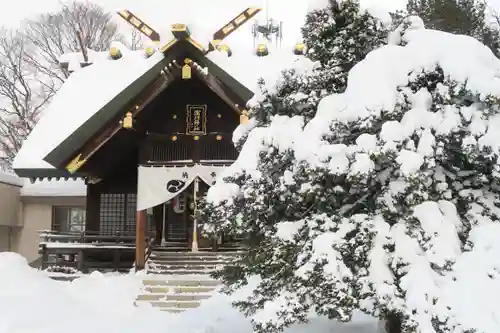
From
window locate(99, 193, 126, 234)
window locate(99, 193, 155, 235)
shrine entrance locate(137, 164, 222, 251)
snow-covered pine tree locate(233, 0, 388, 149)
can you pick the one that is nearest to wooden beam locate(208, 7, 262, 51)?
shrine entrance locate(137, 164, 222, 251)

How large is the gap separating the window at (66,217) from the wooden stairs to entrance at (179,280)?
Answer: 28.6 ft

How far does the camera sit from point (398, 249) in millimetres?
5773

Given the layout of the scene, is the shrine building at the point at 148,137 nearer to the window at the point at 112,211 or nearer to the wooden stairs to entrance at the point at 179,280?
the window at the point at 112,211

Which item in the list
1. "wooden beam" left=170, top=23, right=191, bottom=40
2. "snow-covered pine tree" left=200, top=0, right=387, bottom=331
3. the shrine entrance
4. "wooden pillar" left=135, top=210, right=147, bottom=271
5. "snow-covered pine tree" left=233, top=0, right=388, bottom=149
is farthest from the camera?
the shrine entrance

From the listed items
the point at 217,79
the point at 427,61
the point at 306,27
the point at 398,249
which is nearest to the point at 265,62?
the point at 217,79

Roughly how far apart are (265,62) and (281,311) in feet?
35.2

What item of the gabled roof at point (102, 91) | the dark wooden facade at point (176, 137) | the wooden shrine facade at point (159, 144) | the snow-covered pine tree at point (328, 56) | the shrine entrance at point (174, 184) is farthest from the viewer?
the dark wooden facade at point (176, 137)

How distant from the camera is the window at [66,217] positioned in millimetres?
22625

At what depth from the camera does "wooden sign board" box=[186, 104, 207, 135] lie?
1479cm

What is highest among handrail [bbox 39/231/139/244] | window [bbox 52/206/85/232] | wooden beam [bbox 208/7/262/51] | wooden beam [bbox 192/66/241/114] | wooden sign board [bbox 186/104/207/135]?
wooden beam [bbox 208/7/262/51]

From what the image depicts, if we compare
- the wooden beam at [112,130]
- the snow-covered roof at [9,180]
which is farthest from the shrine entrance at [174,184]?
the snow-covered roof at [9,180]

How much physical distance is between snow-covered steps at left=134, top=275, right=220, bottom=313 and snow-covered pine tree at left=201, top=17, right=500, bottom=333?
5.32 m

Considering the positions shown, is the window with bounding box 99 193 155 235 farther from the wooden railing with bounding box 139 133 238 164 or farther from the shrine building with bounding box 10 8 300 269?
the wooden railing with bounding box 139 133 238 164

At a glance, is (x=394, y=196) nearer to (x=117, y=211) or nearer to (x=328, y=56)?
(x=328, y=56)
